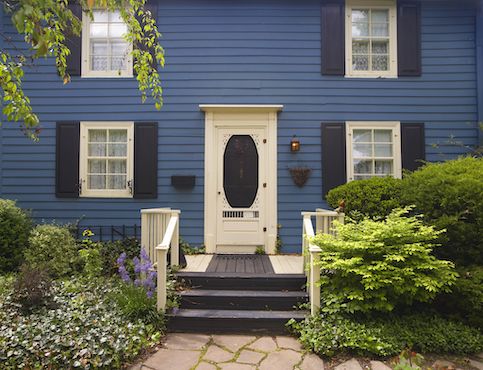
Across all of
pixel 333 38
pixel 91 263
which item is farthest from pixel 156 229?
pixel 333 38

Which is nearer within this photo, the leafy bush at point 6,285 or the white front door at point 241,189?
the leafy bush at point 6,285

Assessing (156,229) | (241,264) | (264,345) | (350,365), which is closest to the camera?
(350,365)

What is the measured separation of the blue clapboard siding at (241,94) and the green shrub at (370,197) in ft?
2.83

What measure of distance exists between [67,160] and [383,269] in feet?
16.8

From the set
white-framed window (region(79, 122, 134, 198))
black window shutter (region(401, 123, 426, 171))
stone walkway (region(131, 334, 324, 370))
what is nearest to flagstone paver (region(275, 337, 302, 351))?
stone walkway (region(131, 334, 324, 370))

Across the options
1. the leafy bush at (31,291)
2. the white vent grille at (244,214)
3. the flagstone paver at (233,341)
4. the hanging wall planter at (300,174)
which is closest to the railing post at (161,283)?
the flagstone paver at (233,341)

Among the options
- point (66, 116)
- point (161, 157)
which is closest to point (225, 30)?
point (161, 157)

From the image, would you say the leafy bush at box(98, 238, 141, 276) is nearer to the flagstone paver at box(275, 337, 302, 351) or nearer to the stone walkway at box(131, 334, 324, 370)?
the stone walkway at box(131, 334, 324, 370)

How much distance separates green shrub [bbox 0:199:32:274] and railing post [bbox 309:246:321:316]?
4.11 metres

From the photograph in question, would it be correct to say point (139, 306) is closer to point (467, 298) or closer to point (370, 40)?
point (467, 298)

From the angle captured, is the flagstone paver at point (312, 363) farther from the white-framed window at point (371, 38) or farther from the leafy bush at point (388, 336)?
the white-framed window at point (371, 38)

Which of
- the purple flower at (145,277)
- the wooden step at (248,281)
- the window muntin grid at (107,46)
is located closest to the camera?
the purple flower at (145,277)

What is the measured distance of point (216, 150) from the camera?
532 centimetres

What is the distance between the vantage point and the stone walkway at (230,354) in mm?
2650
